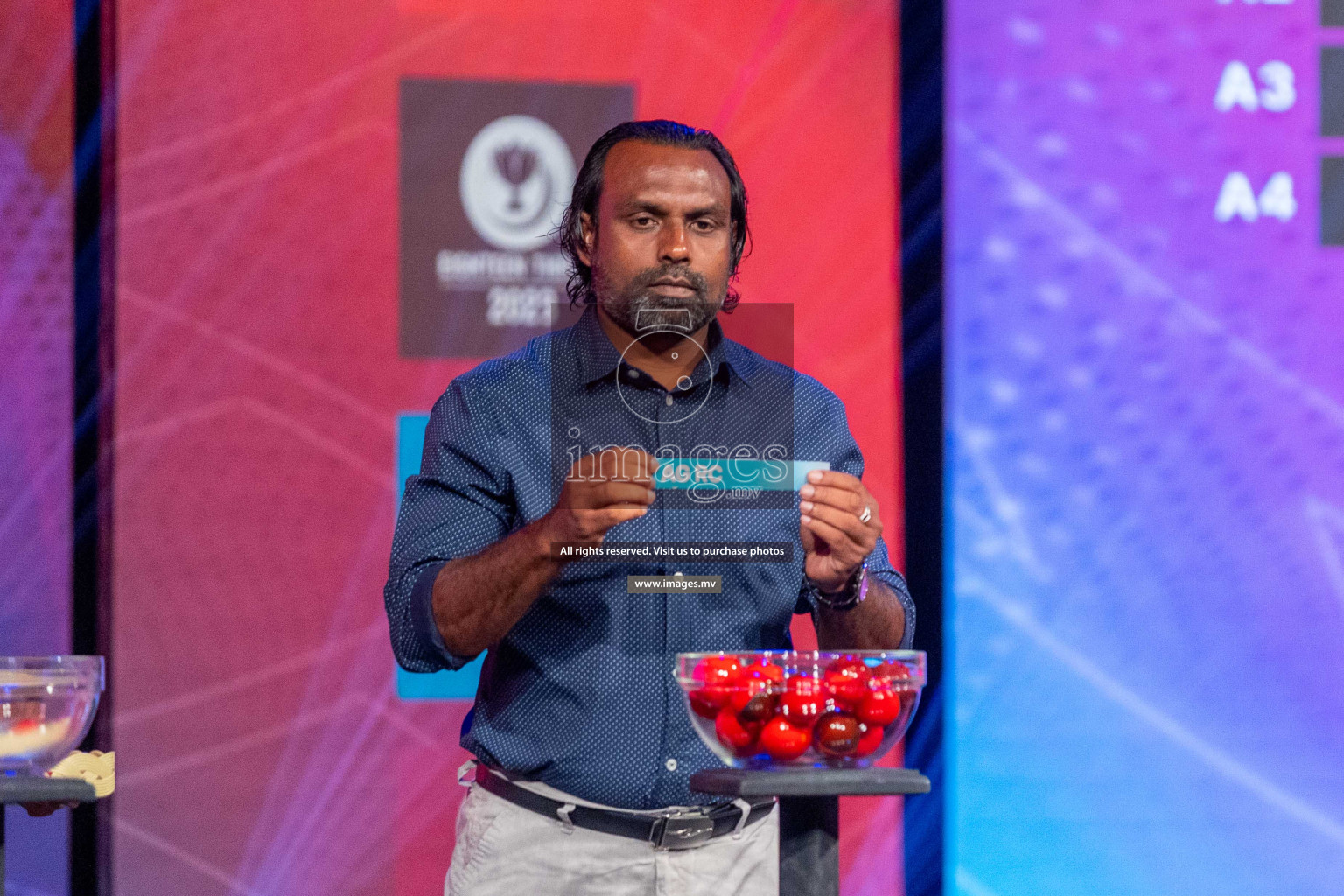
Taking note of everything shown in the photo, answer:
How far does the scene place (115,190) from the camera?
8.83ft

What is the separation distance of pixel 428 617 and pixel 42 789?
1.48 feet

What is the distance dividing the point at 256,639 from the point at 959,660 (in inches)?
60.0

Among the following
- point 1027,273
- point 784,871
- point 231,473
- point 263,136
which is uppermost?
point 263,136

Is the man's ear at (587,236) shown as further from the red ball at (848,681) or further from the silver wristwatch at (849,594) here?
the red ball at (848,681)

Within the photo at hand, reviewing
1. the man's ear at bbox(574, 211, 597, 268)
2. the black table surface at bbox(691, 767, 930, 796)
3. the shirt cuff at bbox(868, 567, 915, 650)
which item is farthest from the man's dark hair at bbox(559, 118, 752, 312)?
the black table surface at bbox(691, 767, 930, 796)

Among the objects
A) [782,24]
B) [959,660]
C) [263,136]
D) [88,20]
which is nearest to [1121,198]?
[782,24]

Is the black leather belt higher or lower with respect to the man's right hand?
lower

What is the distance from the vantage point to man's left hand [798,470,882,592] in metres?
1.42

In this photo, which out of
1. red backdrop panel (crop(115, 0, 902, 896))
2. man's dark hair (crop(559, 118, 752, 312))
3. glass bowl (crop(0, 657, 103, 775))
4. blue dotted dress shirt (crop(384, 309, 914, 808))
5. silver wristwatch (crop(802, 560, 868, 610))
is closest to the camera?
glass bowl (crop(0, 657, 103, 775))

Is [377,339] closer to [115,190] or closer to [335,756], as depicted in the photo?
[115,190]

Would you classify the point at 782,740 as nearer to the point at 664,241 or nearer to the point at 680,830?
the point at 680,830

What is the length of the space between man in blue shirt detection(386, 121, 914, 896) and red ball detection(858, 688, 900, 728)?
26 centimetres

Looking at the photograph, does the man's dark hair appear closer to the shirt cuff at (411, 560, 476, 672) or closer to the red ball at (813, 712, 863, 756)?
the shirt cuff at (411, 560, 476, 672)

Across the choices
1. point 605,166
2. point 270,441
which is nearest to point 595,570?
point 605,166
